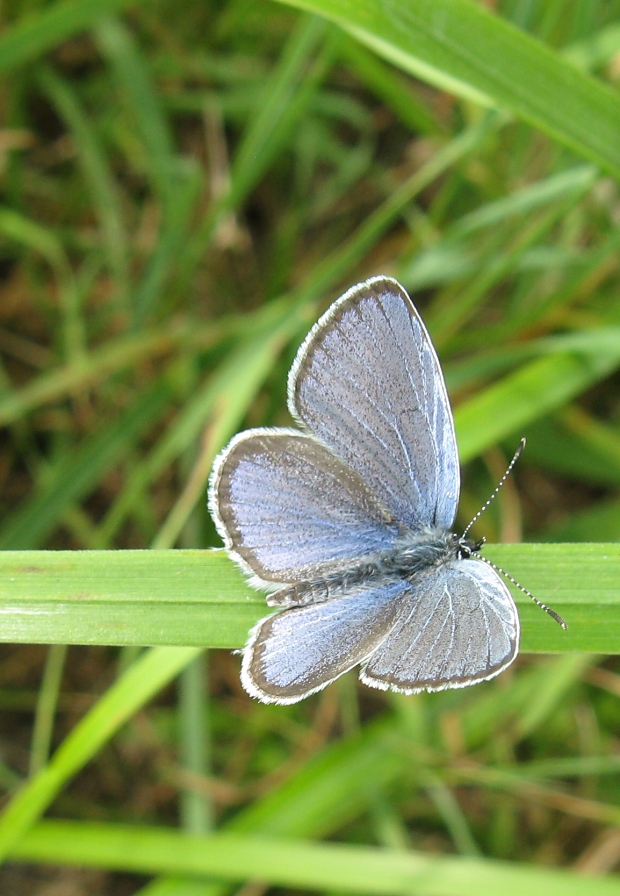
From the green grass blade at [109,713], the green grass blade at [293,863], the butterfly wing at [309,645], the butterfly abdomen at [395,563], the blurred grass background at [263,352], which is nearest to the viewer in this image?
the butterfly wing at [309,645]

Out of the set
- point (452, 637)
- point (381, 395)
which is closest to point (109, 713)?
point (452, 637)

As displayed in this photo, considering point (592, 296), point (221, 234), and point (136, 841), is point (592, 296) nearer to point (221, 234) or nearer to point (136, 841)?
point (221, 234)

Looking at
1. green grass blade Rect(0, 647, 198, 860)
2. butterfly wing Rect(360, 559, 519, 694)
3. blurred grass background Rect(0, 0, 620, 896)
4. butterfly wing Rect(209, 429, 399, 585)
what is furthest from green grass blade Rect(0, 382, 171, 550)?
butterfly wing Rect(360, 559, 519, 694)

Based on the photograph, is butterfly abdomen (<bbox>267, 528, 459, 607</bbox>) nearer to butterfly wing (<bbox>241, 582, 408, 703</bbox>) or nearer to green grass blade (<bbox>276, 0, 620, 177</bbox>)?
butterfly wing (<bbox>241, 582, 408, 703</bbox>)

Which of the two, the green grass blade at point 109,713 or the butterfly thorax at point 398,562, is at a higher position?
A: the butterfly thorax at point 398,562

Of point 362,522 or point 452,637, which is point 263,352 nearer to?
point 362,522

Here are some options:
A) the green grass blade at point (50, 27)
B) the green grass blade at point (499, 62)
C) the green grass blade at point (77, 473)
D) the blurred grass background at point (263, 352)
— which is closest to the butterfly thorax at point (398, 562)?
the blurred grass background at point (263, 352)

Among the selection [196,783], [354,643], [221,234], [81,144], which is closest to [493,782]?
[196,783]

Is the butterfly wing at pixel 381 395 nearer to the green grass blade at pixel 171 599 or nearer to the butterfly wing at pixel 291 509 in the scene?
the butterfly wing at pixel 291 509
